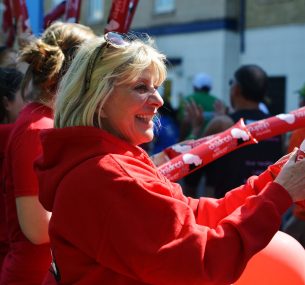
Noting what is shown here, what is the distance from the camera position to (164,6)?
17.1m

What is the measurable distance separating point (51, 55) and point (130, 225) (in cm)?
117

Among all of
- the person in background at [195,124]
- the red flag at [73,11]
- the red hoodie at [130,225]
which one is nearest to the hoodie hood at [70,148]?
the red hoodie at [130,225]

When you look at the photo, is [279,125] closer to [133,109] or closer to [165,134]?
[133,109]

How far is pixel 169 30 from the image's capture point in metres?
16.6

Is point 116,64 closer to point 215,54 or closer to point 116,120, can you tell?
point 116,120

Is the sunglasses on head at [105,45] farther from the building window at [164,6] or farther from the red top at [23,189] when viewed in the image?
the building window at [164,6]

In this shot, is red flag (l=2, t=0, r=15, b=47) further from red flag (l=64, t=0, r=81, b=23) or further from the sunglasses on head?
Result: the sunglasses on head

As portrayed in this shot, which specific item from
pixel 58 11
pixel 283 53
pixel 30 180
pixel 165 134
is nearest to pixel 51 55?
pixel 30 180

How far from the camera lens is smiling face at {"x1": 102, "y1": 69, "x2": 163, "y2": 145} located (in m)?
1.79

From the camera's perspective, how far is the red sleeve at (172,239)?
1.57 metres

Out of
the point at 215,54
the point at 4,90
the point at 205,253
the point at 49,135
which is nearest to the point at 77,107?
the point at 49,135

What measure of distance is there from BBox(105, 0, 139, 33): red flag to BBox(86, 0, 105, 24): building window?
49.9 ft

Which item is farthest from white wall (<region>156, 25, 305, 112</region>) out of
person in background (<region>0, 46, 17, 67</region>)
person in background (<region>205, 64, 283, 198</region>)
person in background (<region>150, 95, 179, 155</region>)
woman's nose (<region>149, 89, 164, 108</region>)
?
woman's nose (<region>149, 89, 164, 108</region>)

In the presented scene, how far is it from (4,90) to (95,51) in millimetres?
1214
